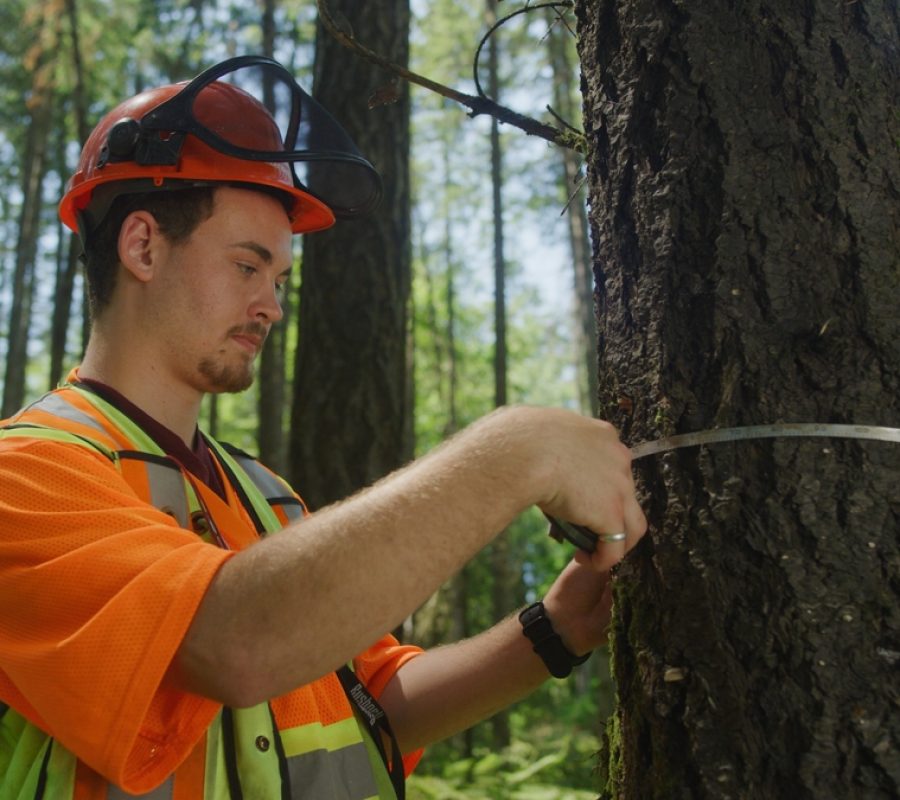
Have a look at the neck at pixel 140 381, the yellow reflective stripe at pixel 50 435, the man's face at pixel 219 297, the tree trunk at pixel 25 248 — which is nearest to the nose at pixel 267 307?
the man's face at pixel 219 297

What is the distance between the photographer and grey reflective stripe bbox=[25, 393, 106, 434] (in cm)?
174

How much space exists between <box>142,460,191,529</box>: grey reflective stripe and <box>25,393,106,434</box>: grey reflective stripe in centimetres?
13

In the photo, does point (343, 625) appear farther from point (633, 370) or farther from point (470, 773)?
point (470, 773)

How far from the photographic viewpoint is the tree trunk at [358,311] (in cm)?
494

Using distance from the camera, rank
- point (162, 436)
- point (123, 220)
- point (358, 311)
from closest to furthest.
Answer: point (162, 436) → point (123, 220) → point (358, 311)

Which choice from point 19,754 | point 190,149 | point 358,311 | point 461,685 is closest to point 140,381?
point 190,149

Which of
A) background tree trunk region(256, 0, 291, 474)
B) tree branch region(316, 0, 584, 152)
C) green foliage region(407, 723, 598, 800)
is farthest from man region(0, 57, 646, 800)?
background tree trunk region(256, 0, 291, 474)

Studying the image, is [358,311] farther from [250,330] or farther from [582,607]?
[582,607]

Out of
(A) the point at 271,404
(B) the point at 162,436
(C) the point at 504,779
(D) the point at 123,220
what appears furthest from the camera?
(A) the point at 271,404

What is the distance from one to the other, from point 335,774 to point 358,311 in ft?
11.8

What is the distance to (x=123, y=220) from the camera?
2109 millimetres

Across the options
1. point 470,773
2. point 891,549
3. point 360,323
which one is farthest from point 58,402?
point 470,773

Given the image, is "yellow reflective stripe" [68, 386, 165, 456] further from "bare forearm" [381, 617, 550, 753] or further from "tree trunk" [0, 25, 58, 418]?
"tree trunk" [0, 25, 58, 418]

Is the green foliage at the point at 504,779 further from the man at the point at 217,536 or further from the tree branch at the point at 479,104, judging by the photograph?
the tree branch at the point at 479,104
